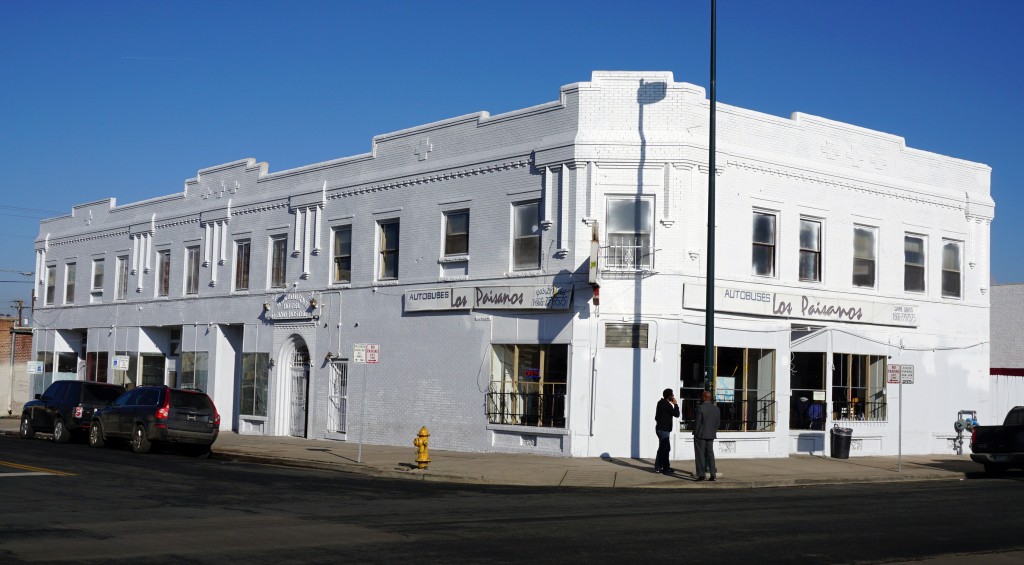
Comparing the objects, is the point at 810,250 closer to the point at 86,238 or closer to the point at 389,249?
the point at 389,249

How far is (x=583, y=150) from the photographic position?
25375mm

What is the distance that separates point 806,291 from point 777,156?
3550 millimetres

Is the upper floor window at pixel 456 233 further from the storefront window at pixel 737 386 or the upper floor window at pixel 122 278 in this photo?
the upper floor window at pixel 122 278

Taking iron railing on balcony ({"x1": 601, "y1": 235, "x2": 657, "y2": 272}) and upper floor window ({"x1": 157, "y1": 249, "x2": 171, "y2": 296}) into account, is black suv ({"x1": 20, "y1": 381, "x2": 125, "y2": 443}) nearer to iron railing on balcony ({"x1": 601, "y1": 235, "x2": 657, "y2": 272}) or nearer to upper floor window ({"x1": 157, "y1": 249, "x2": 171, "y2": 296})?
upper floor window ({"x1": 157, "y1": 249, "x2": 171, "y2": 296})

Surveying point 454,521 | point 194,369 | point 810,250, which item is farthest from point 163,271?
point 454,521

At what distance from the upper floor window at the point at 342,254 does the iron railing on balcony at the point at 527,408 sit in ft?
23.1

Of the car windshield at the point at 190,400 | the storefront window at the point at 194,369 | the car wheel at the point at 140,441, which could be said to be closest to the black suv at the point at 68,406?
the car wheel at the point at 140,441

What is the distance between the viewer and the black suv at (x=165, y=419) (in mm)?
25625

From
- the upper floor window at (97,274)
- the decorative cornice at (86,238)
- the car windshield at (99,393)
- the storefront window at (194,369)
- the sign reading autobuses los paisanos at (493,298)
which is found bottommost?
the car windshield at (99,393)

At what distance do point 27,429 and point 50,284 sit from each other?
17446 mm

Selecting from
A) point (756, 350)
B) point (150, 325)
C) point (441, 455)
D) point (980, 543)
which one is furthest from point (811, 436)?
point (150, 325)

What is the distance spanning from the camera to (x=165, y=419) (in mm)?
25578

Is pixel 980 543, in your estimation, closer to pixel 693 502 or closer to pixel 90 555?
pixel 693 502

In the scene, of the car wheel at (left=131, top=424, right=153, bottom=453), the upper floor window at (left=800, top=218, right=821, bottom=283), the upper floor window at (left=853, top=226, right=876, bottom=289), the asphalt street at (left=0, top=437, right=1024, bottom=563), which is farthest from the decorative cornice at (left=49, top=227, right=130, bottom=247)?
the upper floor window at (left=853, top=226, right=876, bottom=289)
